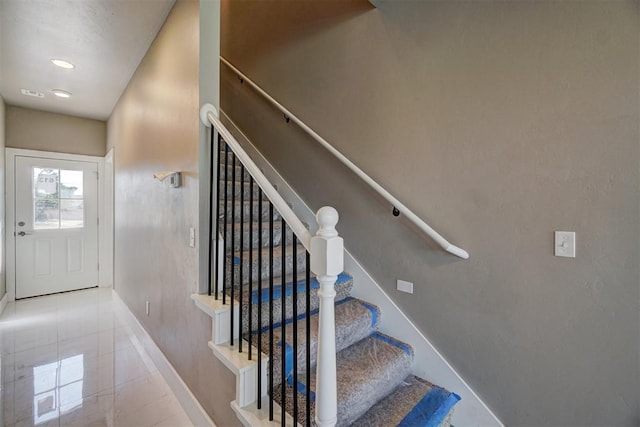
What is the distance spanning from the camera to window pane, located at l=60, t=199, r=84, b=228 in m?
4.15

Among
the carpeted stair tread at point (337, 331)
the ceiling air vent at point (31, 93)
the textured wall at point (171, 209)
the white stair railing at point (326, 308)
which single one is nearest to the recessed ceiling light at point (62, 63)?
the textured wall at point (171, 209)

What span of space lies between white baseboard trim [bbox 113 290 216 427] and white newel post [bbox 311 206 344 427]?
999 mm

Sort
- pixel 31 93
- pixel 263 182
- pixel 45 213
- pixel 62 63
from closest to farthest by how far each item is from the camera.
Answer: pixel 263 182
pixel 62 63
pixel 31 93
pixel 45 213

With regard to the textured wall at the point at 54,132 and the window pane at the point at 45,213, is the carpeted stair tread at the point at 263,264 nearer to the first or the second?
the window pane at the point at 45,213

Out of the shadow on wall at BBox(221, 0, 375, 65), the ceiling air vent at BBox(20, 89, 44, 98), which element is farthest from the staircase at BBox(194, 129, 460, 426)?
the ceiling air vent at BBox(20, 89, 44, 98)

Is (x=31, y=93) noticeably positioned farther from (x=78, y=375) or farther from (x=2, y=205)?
(x=78, y=375)

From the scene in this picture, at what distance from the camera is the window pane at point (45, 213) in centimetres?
393

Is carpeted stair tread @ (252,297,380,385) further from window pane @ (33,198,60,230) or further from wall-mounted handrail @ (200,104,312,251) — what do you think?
window pane @ (33,198,60,230)

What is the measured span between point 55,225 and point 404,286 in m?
4.84

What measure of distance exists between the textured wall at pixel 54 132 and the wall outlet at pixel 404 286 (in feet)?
15.8

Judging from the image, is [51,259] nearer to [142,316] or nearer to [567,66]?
[142,316]

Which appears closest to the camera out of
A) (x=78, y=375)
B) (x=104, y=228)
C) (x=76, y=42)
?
(x=78, y=375)

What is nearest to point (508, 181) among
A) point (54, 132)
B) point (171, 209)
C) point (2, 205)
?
point (171, 209)

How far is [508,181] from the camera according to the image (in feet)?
4.71
